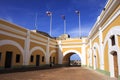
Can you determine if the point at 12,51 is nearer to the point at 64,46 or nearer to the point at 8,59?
the point at 8,59

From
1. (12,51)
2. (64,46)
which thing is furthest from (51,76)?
(64,46)

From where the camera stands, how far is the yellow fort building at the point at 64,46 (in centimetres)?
1123

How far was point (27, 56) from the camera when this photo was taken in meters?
20.3

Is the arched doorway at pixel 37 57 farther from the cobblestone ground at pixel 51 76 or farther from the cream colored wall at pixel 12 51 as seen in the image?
the cobblestone ground at pixel 51 76

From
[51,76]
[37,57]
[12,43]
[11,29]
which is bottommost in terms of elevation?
[51,76]

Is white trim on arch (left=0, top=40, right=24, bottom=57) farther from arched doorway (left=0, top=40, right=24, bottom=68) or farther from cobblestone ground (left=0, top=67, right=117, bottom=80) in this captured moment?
cobblestone ground (left=0, top=67, right=117, bottom=80)

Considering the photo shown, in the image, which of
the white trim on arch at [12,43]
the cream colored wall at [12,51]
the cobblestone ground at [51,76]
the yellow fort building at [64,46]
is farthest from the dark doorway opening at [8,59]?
the cobblestone ground at [51,76]

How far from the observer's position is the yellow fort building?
11.2 metres

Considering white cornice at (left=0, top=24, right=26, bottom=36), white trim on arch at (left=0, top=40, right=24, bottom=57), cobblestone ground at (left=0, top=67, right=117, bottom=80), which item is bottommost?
cobblestone ground at (left=0, top=67, right=117, bottom=80)

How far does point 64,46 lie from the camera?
104 feet

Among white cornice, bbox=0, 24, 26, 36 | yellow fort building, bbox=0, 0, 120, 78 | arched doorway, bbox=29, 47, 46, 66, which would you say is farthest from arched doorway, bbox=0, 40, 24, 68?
arched doorway, bbox=29, 47, 46, 66

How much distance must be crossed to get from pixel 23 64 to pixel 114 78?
12.1 metres

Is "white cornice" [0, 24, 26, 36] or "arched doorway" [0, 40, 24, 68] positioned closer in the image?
"arched doorway" [0, 40, 24, 68]

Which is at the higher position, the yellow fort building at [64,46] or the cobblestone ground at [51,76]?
the yellow fort building at [64,46]
